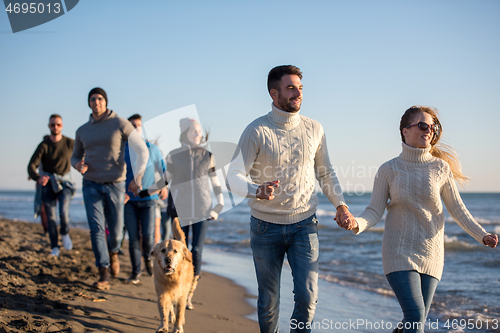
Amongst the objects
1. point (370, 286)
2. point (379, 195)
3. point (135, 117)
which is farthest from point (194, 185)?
point (370, 286)

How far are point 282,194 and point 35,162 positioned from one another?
557 centimetres

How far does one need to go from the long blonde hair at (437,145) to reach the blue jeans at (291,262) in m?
1.12

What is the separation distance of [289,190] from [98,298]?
3052 mm

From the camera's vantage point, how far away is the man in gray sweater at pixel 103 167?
16.9 feet

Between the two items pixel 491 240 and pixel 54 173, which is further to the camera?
pixel 54 173

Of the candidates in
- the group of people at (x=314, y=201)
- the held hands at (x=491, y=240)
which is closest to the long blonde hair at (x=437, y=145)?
the group of people at (x=314, y=201)

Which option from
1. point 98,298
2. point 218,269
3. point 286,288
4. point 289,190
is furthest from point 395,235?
point 218,269

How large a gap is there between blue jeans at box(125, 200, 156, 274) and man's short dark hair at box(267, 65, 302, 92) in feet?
10.7

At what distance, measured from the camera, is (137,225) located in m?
5.96

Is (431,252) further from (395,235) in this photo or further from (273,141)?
(273,141)

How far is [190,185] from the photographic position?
5.15 m

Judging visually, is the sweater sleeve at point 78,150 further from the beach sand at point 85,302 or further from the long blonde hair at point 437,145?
the long blonde hair at point 437,145

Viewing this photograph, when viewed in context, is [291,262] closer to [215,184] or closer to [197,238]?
[197,238]

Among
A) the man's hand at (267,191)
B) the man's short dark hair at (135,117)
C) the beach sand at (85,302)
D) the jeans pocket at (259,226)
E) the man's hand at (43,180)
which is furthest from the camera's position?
the man's hand at (43,180)
